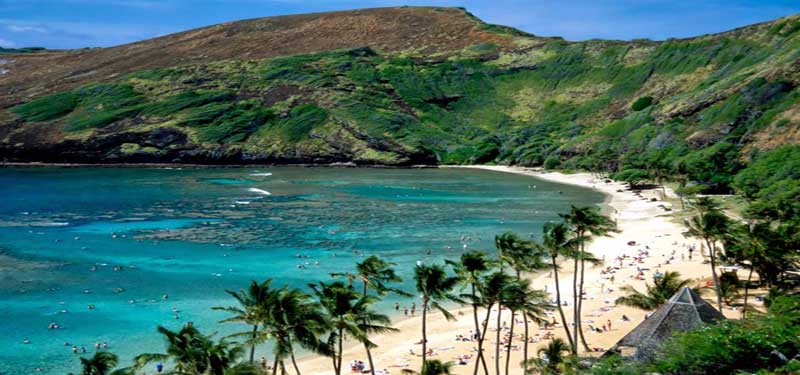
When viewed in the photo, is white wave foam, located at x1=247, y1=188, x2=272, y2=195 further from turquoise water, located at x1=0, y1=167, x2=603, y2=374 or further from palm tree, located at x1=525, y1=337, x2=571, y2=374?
palm tree, located at x1=525, y1=337, x2=571, y2=374

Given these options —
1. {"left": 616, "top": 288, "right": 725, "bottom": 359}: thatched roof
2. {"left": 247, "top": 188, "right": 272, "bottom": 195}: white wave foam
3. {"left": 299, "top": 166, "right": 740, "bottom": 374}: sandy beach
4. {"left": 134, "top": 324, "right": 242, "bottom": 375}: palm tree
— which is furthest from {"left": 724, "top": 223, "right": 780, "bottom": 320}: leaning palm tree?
{"left": 247, "top": 188, "right": 272, "bottom": 195}: white wave foam

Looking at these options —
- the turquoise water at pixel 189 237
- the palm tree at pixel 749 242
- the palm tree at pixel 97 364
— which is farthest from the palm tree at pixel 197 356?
the palm tree at pixel 749 242

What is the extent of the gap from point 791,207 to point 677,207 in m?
32.2

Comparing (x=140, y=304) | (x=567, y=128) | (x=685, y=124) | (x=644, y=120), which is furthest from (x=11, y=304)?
(x=567, y=128)

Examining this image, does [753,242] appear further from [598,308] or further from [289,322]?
[289,322]

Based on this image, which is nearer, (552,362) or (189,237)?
(552,362)

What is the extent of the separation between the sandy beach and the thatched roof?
23.5 feet

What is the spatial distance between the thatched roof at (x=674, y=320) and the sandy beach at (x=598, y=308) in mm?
7155

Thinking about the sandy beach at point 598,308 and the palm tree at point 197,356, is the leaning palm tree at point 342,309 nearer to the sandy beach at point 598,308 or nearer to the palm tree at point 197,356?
the palm tree at point 197,356

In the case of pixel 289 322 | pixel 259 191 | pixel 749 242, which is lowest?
pixel 259 191

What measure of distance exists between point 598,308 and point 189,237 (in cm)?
4864

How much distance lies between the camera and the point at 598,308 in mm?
48406

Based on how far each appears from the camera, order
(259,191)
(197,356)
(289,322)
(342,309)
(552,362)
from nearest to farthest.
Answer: (197,356)
(289,322)
(342,309)
(552,362)
(259,191)

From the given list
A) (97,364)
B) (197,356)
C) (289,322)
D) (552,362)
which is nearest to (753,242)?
(552,362)
